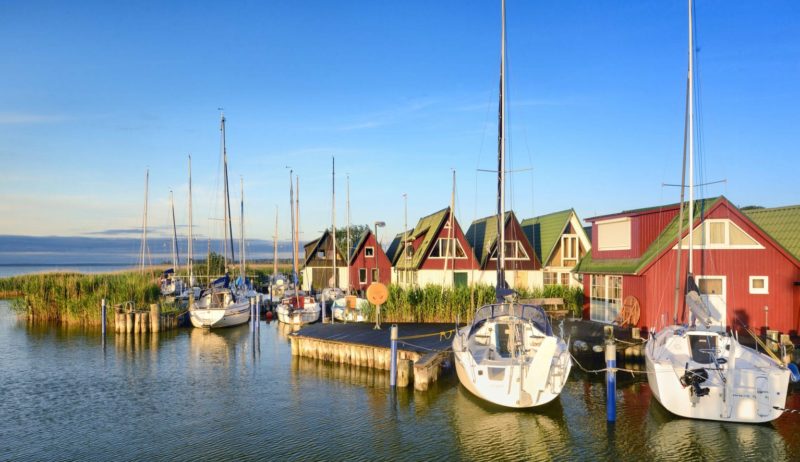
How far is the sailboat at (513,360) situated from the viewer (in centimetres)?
1681

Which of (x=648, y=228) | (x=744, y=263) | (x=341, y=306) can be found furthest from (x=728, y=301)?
(x=341, y=306)

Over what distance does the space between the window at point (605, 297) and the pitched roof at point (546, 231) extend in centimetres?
1149

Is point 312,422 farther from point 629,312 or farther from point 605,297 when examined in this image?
point 605,297

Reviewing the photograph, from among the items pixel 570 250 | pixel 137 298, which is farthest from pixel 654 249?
pixel 137 298

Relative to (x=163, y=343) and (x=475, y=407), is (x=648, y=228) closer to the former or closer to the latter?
(x=475, y=407)

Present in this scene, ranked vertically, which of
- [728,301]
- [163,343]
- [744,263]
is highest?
[744,263]

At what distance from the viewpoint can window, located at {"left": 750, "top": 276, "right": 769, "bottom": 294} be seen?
81.4 ft

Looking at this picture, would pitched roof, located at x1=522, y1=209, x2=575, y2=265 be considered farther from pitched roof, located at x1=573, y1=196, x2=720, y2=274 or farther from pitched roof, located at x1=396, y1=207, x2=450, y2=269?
pitched roof, located at x1=573, y1=196, x2=720, y2=274

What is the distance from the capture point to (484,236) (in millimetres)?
46719

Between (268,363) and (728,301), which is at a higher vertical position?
(728,301)

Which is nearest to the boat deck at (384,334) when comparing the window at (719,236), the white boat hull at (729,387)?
the white boat hull at (729,387)

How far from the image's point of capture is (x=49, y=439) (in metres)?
16.0

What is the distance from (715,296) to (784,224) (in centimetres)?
602

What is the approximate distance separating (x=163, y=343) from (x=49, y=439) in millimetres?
16753
